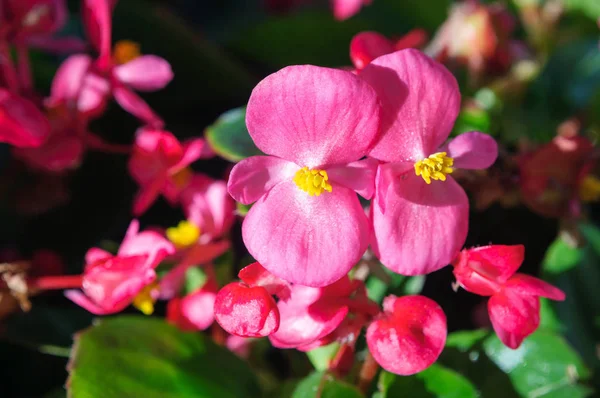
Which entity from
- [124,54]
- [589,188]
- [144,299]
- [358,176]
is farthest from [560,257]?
[124,54]

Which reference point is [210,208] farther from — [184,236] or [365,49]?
[365,49]

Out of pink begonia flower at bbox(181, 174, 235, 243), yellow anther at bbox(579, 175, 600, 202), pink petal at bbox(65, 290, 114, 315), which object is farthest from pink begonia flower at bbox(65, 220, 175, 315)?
yellow anther at bbox(579, 175, 600, 202)

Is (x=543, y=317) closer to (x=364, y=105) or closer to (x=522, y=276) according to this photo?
(x=522, y=276)

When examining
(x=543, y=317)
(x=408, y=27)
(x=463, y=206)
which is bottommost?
(x=543, y=317)

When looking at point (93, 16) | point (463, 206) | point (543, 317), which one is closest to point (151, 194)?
point (93, 16)

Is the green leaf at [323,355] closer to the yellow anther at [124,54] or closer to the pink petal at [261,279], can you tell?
the pink petal at [261,279]

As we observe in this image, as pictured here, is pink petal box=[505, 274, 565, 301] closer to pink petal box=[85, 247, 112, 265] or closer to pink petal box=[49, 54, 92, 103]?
pink petal box=[85, 247, 112, 265]
